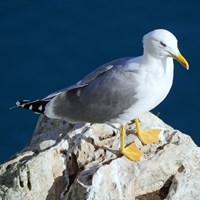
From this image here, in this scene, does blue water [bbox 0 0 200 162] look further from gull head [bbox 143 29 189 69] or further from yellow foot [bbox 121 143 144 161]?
gull head [bbox 143 29 189 69]

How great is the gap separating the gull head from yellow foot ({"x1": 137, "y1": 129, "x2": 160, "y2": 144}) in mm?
632

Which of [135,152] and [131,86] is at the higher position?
[131,86]

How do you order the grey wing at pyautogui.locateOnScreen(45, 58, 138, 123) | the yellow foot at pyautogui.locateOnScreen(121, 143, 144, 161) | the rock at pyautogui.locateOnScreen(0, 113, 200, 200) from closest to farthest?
the rock at pyautogui.locateOnScreen(0, 113, 200, 200) → the yellow foot at pyautogui.locateOnScreen(121, 143, 144, 161) → the grey wing at pyautogui.locateOnScreen(45, 58, 138, 123)

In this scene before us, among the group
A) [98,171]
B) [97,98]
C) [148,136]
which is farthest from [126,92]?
[98,171]

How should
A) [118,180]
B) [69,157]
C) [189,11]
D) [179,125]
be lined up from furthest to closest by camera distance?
[189,11] → [179,125] → [69,157] → [118,180]

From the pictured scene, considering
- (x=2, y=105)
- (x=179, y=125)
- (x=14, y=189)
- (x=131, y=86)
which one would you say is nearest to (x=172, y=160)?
(x=131, y=86)

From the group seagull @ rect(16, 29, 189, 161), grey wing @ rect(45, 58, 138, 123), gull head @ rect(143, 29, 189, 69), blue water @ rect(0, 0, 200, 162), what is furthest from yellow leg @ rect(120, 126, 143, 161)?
blue water @ rect(0, 0, 200, 162)

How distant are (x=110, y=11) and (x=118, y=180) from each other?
13.9 ft

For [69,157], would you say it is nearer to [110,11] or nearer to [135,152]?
[135,152]

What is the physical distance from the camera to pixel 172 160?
5.43 metres

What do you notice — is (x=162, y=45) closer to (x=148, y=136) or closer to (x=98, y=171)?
(x=148, y=136)

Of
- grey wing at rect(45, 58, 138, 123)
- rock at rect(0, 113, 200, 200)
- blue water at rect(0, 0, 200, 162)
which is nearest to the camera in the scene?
rock at rect(0, 113, 200, 200)

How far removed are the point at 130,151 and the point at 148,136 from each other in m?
0.26

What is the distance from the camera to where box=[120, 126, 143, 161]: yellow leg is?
17.8 feet
